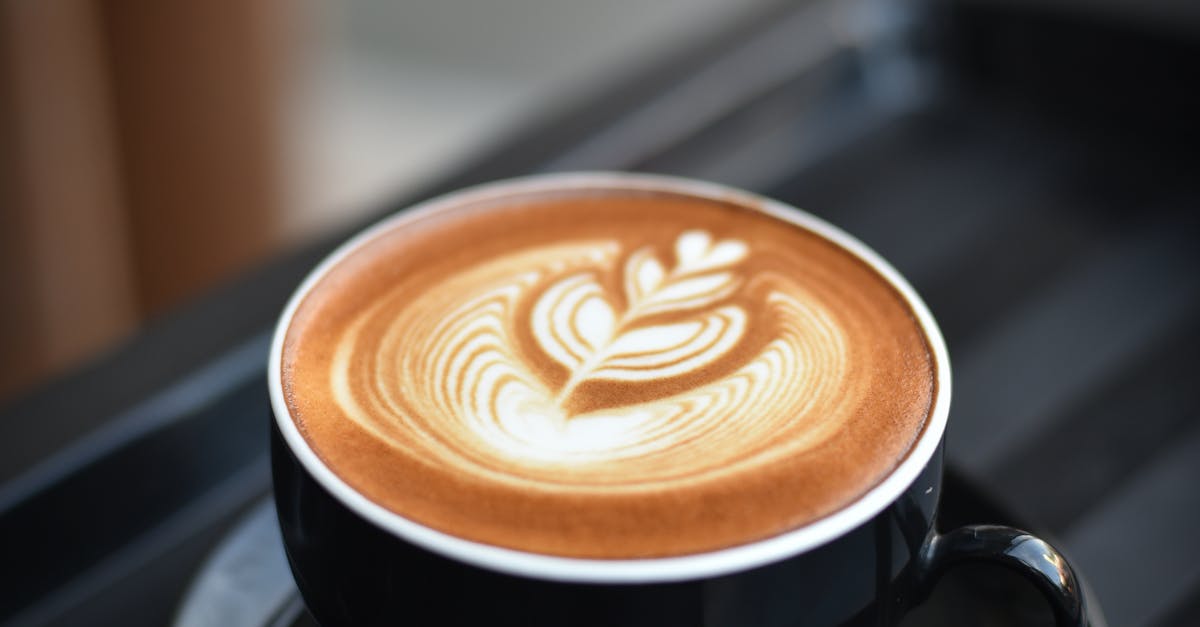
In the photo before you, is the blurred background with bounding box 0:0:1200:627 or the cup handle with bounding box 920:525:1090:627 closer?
the cup handle with bounding box 920:525:1090:627

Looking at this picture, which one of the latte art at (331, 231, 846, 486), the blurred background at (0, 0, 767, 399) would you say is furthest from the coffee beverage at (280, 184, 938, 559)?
the blurred background at (0, 0, 767, 399)

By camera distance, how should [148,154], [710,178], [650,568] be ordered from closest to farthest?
1. [650,568]
2. [710,178]
3. [148,154]

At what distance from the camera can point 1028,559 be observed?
38 centimetres

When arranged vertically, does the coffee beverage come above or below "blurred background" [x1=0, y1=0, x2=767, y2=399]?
above

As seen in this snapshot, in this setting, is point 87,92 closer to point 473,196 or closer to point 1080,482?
point 473,196

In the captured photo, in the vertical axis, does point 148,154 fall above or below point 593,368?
below

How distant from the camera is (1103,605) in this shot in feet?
1.69

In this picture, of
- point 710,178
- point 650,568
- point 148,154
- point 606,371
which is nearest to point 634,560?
point 650,568

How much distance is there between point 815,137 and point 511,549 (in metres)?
0.58

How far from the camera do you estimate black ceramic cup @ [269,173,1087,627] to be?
1.09 feet

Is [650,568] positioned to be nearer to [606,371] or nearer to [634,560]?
[634,560]

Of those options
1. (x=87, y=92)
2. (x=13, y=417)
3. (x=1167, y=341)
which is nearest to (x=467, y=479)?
(x=13, y=417)

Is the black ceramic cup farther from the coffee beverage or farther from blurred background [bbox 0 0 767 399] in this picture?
blurred background [bbox 0 0 767 399]

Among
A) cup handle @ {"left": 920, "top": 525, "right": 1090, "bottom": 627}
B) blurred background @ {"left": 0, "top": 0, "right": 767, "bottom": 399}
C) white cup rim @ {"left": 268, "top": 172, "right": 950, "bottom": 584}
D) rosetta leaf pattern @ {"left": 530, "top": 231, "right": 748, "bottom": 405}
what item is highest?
white cup rim @ {"left": 268, "top": 172, "right": 950, "bottom": 584}
